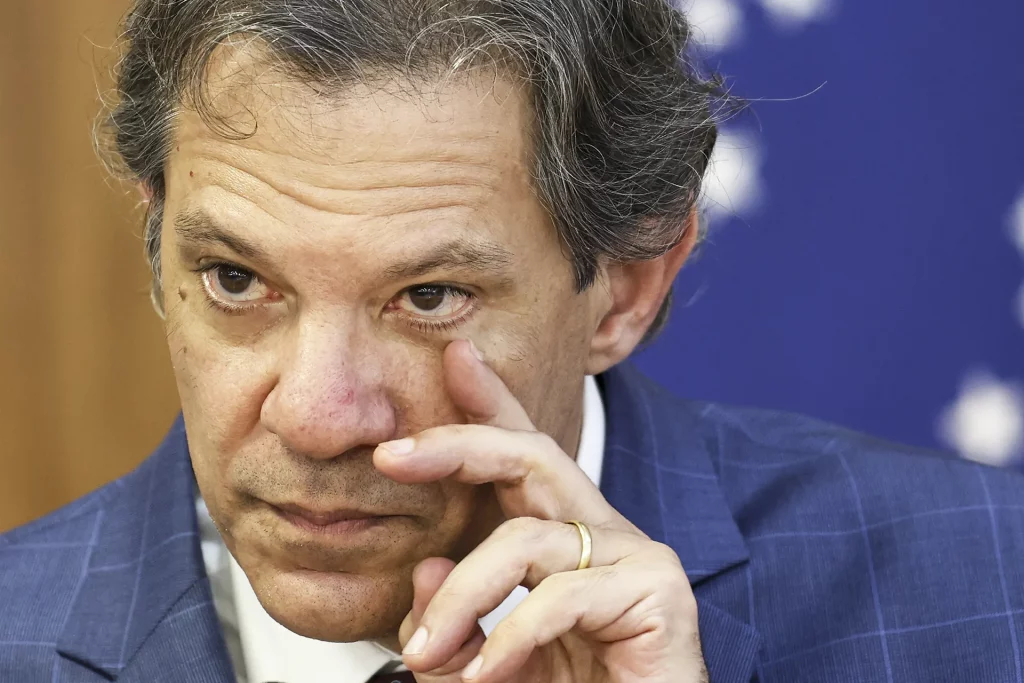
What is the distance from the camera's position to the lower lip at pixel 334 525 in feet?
4.74

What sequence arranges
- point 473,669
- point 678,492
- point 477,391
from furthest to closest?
point 678,492 → point 477,391 → point 473,669

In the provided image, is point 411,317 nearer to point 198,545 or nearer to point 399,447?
point 399,447

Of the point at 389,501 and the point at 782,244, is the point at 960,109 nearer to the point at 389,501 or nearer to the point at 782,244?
the point at 782,244


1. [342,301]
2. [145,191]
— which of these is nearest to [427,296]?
[342,301]

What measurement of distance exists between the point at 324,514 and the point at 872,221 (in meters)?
1.63

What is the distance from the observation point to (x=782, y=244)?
2.62m

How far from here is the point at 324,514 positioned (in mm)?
1438

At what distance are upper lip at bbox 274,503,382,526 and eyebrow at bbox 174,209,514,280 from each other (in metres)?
0.30

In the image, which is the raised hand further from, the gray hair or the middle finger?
the gray hair

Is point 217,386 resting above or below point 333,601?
above

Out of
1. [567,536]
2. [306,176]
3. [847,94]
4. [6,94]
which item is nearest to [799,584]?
[567,536]

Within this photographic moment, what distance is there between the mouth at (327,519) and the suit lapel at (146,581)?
409 millimetres

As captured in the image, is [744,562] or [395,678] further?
[744,562]

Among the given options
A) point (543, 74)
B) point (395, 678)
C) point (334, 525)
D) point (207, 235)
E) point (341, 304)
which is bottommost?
point (395, 678)
